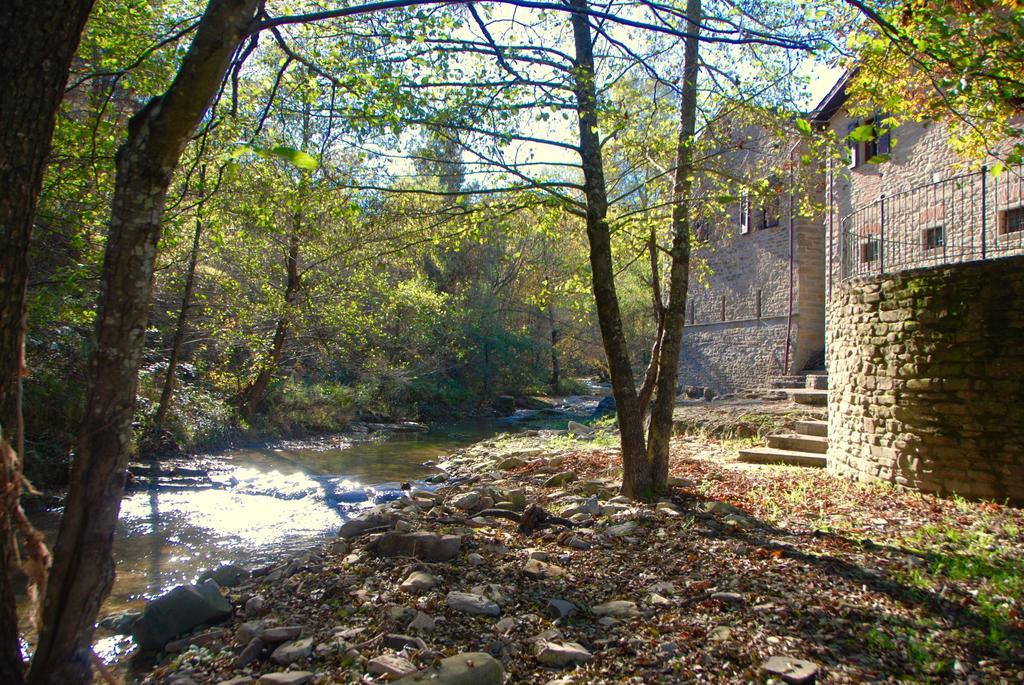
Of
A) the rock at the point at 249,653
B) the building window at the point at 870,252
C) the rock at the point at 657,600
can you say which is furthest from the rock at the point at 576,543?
the building window at the point at 870,252

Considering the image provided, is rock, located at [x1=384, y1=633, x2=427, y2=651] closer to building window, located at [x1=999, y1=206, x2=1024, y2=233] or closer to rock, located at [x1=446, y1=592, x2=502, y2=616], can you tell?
rock, located at [x1=446, y1=592, x2=502, y2=616]

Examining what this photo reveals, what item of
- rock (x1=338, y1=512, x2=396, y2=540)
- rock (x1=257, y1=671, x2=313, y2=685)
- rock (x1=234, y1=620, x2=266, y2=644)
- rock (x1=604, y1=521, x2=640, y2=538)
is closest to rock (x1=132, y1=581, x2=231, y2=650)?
rock (x1=234, y1=620, x2=266, y2=644)

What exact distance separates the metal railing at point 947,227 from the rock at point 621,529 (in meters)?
7.10

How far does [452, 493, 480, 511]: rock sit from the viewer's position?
779 cm

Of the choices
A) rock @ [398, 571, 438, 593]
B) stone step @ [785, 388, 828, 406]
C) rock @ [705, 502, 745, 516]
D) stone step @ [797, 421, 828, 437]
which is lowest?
rock @ [398, 571, 438, 593]

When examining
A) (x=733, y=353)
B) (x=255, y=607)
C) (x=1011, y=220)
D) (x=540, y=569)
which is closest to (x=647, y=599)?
(x=540, y=569)

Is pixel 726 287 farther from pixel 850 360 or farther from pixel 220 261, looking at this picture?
pixel 220 261

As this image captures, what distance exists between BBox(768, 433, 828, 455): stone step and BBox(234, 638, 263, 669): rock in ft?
28.9

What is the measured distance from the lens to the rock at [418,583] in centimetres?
471

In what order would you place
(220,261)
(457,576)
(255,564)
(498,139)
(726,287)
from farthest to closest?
(726,287) → (220,261) → (255,564) → (498,139) → (457,576)

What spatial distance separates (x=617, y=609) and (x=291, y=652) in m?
2.01

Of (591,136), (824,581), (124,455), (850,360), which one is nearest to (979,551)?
(824,581)

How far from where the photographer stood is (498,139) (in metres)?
6.29

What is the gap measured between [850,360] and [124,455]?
8.46 m
